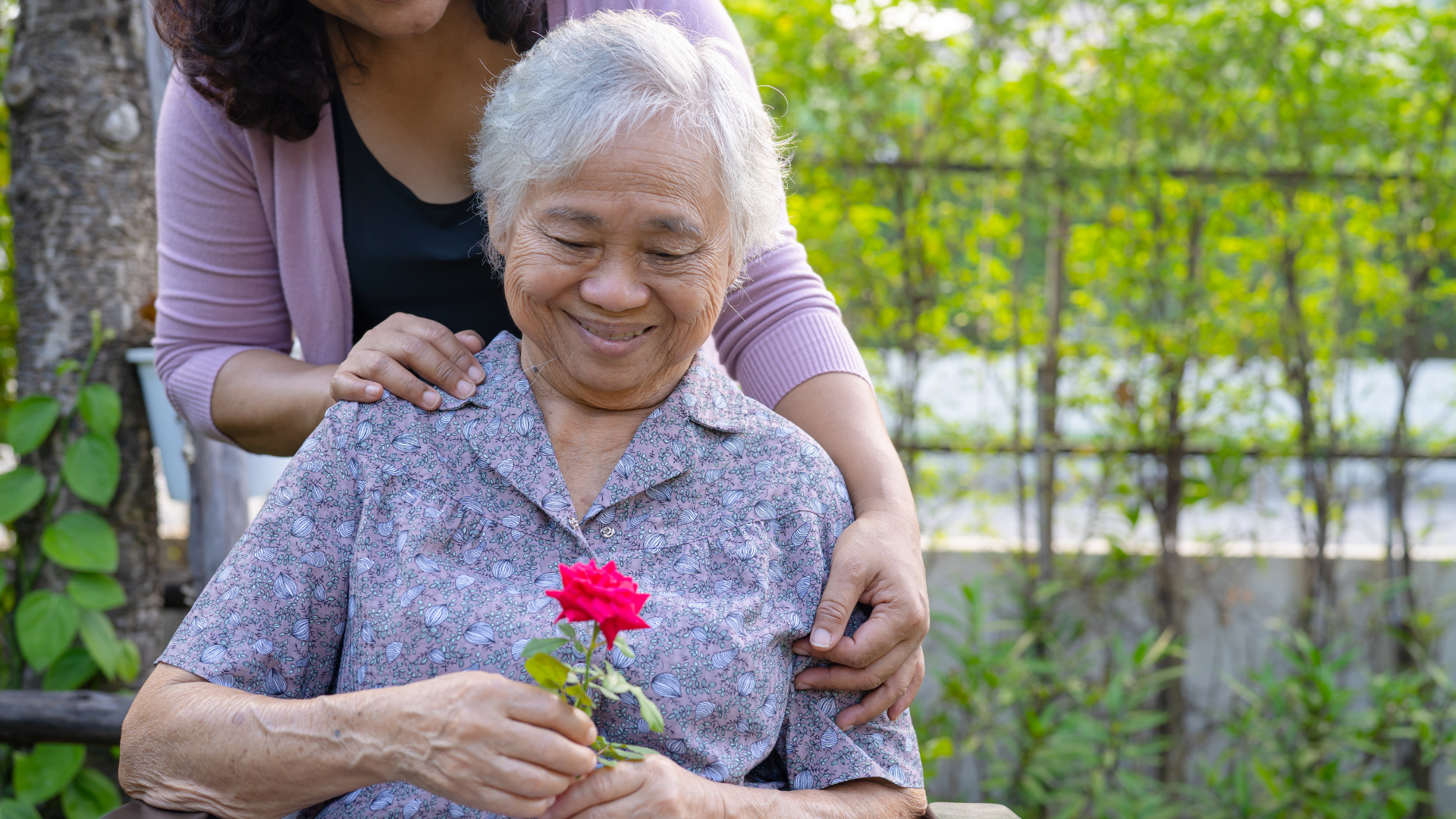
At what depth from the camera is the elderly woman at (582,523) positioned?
1342mm

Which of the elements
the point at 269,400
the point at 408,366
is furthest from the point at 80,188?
the point at 408,366

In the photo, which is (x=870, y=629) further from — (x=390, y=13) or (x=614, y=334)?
(x=390, y=13)

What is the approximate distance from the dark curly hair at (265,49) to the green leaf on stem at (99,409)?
1.15 m

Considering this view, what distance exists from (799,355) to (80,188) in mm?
1896

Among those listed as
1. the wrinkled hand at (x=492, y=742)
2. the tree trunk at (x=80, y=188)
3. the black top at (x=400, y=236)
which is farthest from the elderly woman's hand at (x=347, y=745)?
the tree trunk at (x=80, y=188)

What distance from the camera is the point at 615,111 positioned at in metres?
1.39

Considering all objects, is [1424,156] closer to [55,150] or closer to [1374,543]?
[1374,543]

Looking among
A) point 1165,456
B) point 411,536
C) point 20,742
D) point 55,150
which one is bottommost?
point 20,742

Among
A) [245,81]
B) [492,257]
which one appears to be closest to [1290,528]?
[492,257]

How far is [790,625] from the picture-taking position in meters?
1.46

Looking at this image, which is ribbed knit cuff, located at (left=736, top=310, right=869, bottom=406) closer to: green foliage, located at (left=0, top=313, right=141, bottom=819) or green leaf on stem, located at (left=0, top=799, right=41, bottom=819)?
green foliage, located at (left=0, top=313, right=141, bottom=819)

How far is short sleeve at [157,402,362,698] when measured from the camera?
1.35m

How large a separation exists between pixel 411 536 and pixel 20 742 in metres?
1.30

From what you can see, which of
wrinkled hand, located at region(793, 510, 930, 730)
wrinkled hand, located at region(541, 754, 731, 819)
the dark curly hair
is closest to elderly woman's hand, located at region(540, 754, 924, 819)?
wrinkled hand, located at region(541, 754, 731, 819)
